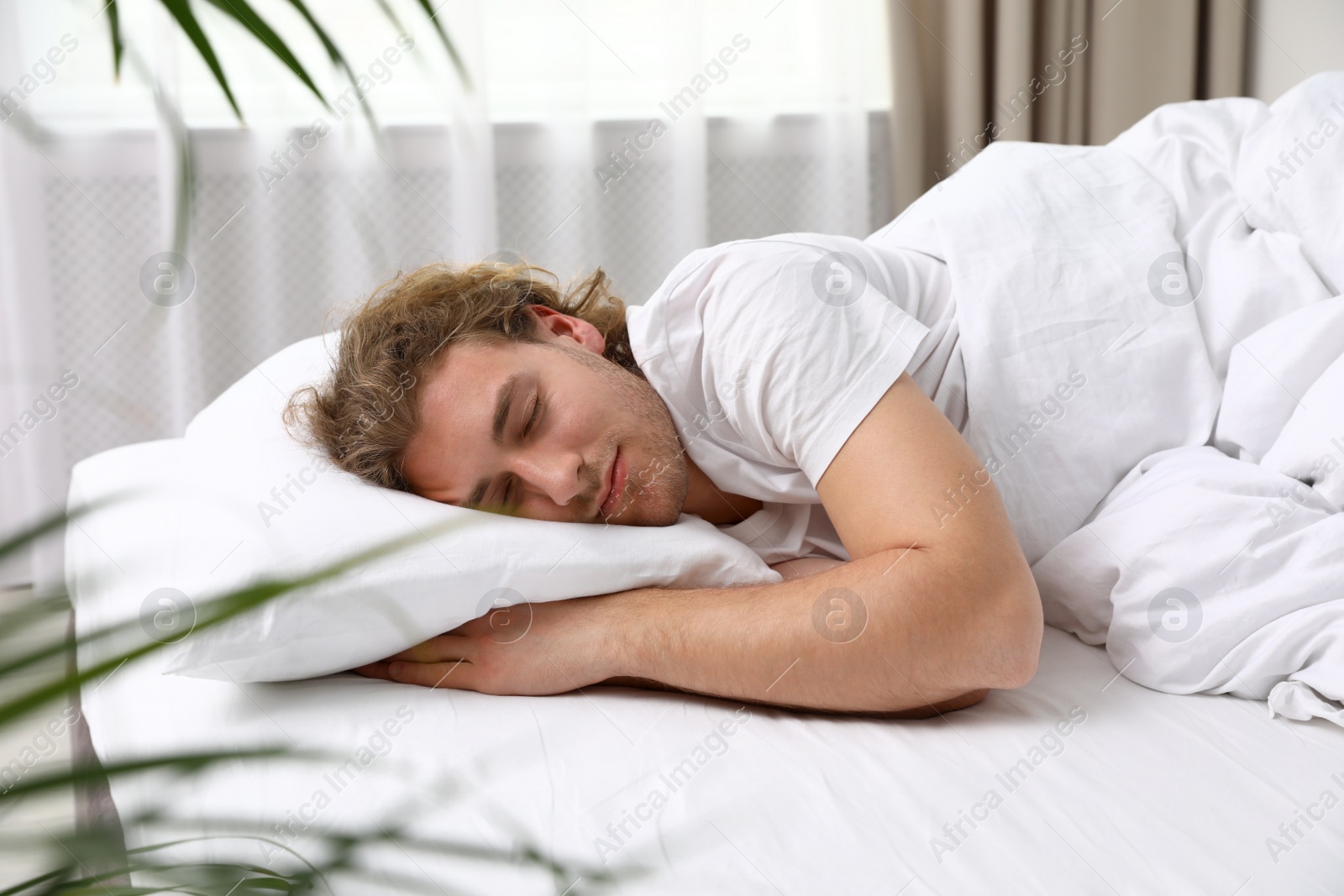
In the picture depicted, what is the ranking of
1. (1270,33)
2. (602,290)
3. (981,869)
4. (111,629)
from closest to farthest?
(111,629), (981,869), (602,290), (1270,33)

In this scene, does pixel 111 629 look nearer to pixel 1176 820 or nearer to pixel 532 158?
pixel 1176 820

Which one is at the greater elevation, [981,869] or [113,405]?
[113,405]

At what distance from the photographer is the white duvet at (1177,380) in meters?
0.92

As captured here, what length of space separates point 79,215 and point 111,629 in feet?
7.25

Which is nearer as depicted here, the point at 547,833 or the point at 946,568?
the point at 547,833

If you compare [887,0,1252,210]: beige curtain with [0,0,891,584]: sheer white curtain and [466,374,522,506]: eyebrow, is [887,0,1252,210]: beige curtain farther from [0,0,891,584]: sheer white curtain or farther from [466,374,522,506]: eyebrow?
[466,374,522,506]: eyebrow

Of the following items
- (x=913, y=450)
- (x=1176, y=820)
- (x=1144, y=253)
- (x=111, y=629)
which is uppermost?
(x=111, y=629)

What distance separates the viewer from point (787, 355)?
1012 millimetres

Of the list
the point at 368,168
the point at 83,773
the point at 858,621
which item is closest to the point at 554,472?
the point at 858,621

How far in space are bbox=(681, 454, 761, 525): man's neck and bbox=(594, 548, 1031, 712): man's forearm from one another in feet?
0.96

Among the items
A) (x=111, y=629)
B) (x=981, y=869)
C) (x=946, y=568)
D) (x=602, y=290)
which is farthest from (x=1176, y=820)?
(x=602, y=290)

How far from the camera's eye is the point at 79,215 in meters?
2.09

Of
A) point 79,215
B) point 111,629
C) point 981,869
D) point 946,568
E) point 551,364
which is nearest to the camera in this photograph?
point 111,629

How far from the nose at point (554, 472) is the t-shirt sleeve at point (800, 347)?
0.18m
